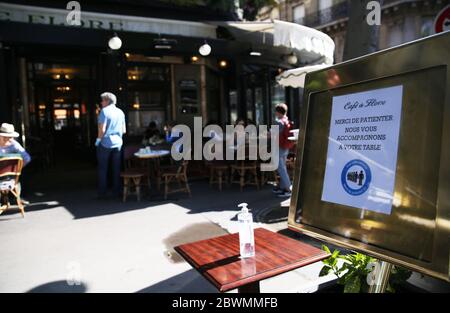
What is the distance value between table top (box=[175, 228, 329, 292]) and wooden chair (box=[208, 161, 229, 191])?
→ 5.31m

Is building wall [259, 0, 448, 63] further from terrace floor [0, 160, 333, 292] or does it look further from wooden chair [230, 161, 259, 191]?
terrace floor [0, 160, 333, 292]

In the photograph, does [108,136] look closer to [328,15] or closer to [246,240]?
[246,240]

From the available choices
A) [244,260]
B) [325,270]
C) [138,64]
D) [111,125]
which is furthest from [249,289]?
[138,64]

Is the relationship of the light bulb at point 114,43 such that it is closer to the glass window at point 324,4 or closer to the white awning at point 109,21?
the white awning at point 109,21

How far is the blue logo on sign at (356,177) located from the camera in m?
1.42

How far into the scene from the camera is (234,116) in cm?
1186

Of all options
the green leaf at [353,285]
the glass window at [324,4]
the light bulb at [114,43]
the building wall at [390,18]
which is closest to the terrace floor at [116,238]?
the green leaf at [353,285]

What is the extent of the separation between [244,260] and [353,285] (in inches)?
22.0

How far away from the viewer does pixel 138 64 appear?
35.0 feet

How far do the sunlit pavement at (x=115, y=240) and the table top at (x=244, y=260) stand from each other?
1.13ft
